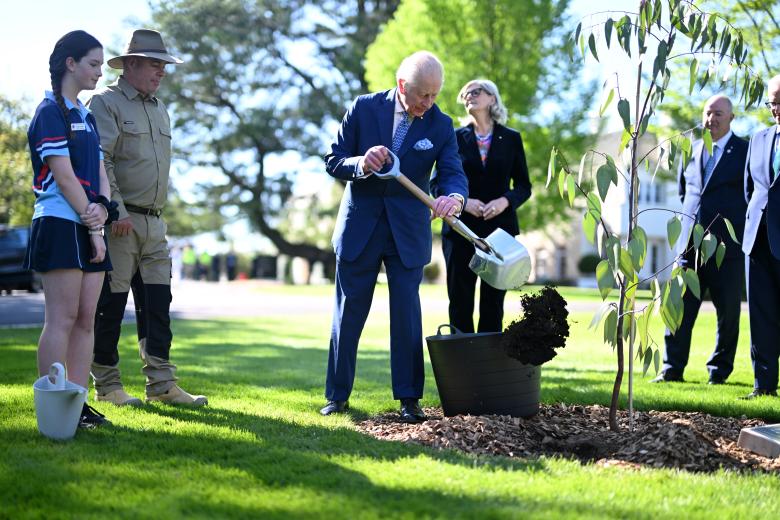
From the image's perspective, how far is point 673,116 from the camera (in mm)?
27422

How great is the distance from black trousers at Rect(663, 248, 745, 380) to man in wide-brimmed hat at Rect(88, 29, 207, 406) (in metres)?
4.11

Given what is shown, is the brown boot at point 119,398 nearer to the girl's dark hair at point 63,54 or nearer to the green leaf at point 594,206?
the girl's dark hair at point 63,54

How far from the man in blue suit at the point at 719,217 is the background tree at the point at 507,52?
1696 cm

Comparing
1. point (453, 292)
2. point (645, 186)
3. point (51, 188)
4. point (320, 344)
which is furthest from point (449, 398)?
point (645, 186)

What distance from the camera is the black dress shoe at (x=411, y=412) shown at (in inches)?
194

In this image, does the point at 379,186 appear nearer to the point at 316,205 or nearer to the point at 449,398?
the point at 449,398

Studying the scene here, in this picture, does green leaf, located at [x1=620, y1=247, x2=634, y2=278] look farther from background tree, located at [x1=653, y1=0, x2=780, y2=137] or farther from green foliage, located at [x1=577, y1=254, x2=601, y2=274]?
green foliage, located at [x1=577, y1=254, x2=601, y2=274]

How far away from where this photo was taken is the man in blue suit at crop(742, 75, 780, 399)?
20.0ft

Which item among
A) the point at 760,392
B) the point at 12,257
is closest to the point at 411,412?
the point at 760,392

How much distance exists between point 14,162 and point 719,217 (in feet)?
101

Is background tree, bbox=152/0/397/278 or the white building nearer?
background tree, bbox=152/0/397/278

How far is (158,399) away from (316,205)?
32136mm

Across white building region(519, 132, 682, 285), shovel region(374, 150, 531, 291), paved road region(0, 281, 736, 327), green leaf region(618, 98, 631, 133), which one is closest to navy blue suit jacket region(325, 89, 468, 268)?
shovel region(374, 150, 531, 291)

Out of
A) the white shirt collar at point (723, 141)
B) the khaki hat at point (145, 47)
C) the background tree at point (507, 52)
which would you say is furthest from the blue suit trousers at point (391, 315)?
the background tree at point (507, 52)
